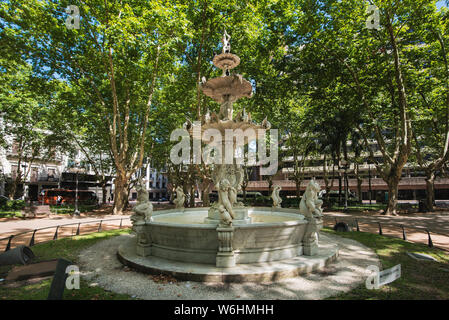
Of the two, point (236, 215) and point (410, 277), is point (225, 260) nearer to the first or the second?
point (236, 215)

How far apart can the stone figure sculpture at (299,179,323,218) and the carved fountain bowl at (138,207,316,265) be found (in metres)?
0.42

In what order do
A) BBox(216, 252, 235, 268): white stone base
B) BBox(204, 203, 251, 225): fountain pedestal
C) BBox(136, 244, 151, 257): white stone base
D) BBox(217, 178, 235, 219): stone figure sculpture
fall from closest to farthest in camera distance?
1. BBox(216, 252, 235, 268): white stone base
2. BBox(217, 178, 235, 219): stone figure sculpture
3. BBox(136, 244, 151, 257): white stone base
4. BBox(204, 203, 251, 225): fountain pedestal

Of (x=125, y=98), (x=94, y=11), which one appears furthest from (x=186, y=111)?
(x=94, y=11)

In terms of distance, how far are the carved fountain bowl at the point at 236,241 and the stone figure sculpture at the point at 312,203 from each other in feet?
1.36

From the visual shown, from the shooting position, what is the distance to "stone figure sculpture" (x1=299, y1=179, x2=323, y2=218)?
722 cm

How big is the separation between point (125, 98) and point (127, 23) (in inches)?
359

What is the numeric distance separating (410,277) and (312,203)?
111 inches

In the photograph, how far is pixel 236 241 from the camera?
20.8 feet

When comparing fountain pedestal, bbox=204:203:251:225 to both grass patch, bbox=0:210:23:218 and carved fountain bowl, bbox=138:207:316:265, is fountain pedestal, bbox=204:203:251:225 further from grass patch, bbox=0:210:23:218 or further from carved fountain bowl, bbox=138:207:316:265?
grass patch, bbox=0:210:23:218

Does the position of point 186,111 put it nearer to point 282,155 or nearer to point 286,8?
point 286,8

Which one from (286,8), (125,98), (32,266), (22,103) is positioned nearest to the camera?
(32,266)

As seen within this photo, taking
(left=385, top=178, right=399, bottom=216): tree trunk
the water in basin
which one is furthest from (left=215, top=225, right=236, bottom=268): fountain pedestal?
(left=385, top=178, right=399, bottom=216): tree trunk

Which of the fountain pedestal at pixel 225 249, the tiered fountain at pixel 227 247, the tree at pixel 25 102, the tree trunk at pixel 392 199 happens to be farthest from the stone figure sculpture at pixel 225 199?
the tree trunk at pixel 392 199

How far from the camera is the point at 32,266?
663cm
